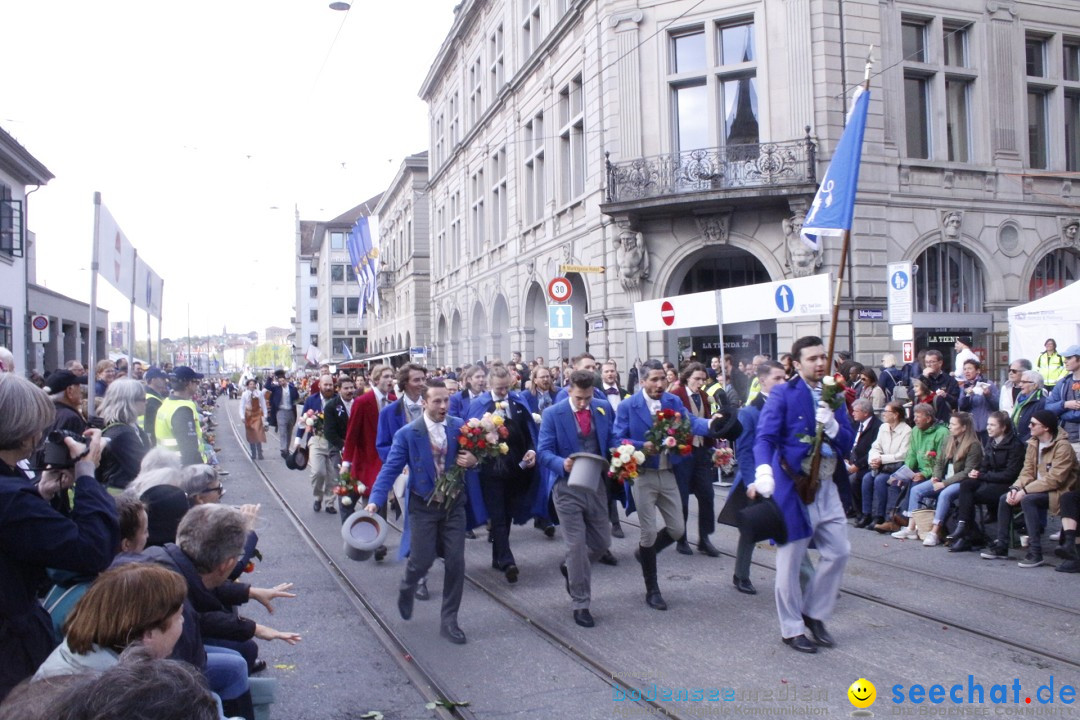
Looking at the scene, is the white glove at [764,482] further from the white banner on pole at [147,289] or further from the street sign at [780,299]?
the white banner on pole at [147,289]

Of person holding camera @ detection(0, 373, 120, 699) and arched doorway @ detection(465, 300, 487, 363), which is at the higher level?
arched doorway @ detection(465, 300, 487, 363)

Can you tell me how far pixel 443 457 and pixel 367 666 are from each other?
1694mm

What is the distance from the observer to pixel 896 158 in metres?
21.3

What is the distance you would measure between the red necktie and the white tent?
1096 centimetres

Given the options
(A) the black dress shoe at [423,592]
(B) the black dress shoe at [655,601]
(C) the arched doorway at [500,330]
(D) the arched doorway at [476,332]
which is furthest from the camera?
(D) the arched doorway at [476,332]

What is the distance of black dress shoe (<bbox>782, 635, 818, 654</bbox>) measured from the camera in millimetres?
5891

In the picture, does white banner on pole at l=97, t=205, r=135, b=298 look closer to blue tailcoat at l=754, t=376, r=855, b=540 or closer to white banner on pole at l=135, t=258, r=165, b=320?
white banner on pole at l=135, t=258, r=165, b=320

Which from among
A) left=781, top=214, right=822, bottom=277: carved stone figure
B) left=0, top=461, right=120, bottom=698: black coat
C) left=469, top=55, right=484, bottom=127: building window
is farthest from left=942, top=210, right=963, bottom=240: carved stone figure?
left=0, top=461, right=120, bottom=698: black coat

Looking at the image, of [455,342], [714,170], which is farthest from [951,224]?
[455,342]

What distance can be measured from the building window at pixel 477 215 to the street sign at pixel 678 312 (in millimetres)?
20996

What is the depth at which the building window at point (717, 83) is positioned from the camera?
71.5 ft

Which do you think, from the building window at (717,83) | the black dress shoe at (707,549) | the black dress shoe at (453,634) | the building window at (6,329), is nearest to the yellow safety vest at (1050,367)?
the black dress shoe at (707,549)

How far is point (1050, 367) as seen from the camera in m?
13.7

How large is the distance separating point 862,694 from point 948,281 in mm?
19322
